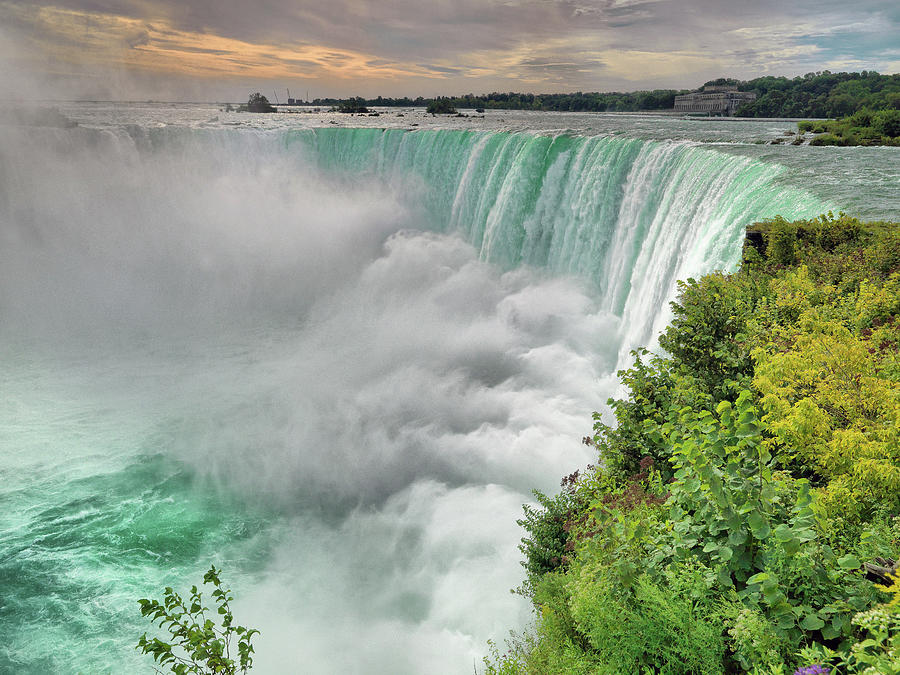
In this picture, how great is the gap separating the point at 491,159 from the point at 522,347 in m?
12.4

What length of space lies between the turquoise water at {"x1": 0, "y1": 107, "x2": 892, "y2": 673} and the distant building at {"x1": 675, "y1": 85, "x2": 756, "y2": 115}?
26283 millimetres

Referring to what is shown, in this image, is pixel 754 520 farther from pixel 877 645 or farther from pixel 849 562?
pixel 877 645

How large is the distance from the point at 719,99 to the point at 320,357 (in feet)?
136

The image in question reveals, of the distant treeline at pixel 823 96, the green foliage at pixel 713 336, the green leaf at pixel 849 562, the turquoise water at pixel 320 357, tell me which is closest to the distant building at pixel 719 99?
the distant treeline at pixel 823 96

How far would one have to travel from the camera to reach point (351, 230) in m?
39.5

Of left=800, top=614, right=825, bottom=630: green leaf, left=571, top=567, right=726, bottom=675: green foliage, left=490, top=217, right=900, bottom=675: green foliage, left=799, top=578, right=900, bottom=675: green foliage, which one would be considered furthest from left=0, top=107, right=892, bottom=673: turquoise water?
left=799, top=578, right=900, bottom=675: green foliage

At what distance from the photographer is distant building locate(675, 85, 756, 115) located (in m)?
45.8

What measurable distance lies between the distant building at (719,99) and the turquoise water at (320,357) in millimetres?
26283

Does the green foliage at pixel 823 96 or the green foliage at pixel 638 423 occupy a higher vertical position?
the green foliage at pixel 823 96

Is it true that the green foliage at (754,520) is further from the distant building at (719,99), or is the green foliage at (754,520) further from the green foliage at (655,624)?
the distant building at (719,99)

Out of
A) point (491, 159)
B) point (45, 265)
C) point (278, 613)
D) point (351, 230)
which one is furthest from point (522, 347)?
point (45, 265)

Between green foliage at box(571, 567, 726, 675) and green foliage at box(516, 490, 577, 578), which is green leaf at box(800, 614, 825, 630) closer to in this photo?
green foliage at box(571, 567, 726, 675)

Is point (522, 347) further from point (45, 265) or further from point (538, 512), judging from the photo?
point (45, 265)

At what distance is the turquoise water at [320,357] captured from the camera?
12281 mm
